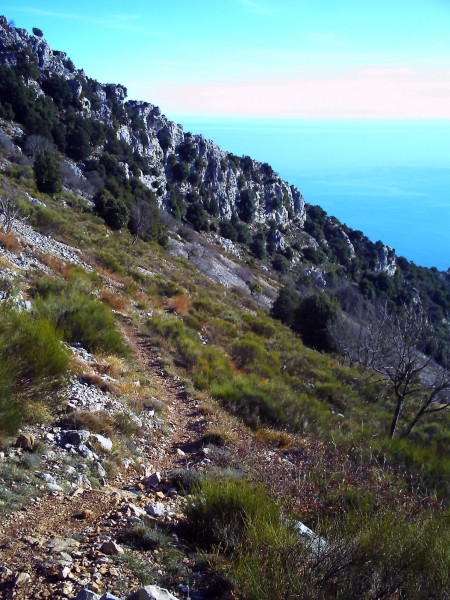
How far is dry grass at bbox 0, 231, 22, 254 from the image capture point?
38.8 feet

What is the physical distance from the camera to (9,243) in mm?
11922

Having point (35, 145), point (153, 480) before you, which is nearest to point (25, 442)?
point (153, 480)

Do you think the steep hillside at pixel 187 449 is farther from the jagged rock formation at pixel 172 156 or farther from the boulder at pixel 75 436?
the jagged rock formation at pixel 172 156

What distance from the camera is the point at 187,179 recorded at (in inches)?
2287

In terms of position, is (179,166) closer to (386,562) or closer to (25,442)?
(25,442)

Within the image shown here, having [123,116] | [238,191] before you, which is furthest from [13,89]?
[238,191]

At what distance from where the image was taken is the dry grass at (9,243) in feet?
38.8

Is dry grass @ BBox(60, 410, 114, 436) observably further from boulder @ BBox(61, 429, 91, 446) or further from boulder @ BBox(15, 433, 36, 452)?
boulder @ BBox(15, 433, 36, 452)

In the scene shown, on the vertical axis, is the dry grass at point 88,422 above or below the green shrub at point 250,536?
below

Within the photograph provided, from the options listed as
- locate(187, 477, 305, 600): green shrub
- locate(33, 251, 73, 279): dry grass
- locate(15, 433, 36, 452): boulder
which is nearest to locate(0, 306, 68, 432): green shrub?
locate(15, 433, 36, 452): boulder

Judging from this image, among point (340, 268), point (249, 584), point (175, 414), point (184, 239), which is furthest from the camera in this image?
point (340, 268)

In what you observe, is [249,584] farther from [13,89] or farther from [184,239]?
[13,89]

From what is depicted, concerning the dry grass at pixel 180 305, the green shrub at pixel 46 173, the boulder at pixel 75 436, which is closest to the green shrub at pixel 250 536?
the boulder at pixel 75 436

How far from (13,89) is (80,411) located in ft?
156
